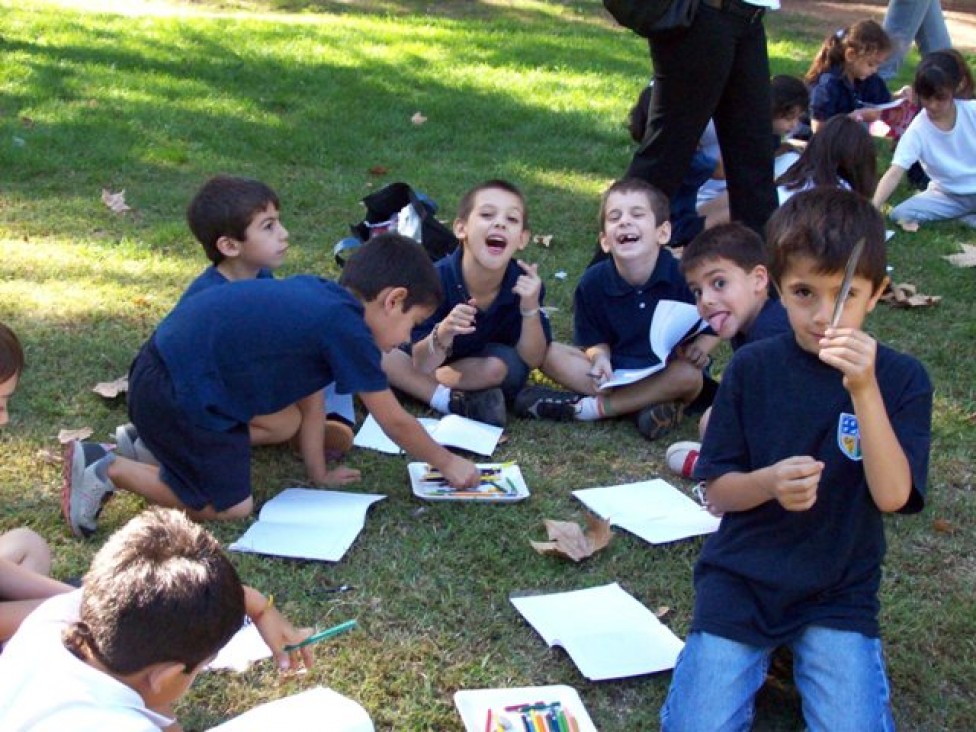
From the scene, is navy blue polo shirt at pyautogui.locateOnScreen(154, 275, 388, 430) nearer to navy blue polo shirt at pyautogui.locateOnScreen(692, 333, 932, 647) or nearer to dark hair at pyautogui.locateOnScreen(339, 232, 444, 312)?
dark hair at pyautogui.locateOnScreen(339, 232, 444, 312)

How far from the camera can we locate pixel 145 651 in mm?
1951

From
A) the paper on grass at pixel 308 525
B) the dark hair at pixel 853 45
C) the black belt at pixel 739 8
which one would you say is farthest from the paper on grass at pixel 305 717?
the dark hair at pixel 853 45

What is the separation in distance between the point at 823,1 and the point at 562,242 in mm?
9526

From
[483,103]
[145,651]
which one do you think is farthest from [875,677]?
[483,103]

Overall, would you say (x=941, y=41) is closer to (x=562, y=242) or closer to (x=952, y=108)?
(x=952, y=108)

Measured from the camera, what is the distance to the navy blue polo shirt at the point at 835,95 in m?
8.12

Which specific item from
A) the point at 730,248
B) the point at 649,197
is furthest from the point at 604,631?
the point at 649,197

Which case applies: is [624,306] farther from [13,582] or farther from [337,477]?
[13,582]

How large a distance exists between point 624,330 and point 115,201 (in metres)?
3.10

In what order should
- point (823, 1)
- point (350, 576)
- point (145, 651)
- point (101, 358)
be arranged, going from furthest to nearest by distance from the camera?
point (823, 1) < point (101, 358) < point (350, 576) < point (145, 651)

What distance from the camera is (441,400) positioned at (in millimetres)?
4422

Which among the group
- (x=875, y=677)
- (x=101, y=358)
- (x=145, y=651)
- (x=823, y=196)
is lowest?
(x=101, y=358)

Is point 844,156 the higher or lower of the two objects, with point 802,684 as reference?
higher

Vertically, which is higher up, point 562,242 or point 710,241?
point 710,241
